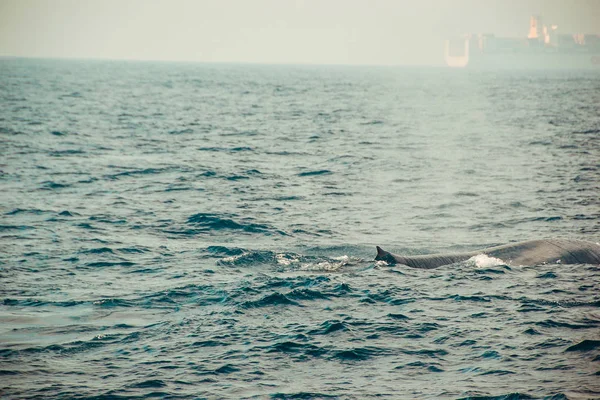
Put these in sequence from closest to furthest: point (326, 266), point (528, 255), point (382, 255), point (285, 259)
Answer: point (382, 255) → point (326, 266) → point (528, 255) → point (285, 259)

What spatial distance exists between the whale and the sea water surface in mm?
520

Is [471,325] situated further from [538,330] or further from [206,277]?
[206,277]

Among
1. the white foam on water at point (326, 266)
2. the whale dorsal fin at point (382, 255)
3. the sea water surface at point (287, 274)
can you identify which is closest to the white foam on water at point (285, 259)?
the sea water surface at point (287, 274)

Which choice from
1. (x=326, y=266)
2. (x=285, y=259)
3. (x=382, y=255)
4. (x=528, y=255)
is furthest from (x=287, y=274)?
(x=528, y=255)

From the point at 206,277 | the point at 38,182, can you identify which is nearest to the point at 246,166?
the point at 38,182

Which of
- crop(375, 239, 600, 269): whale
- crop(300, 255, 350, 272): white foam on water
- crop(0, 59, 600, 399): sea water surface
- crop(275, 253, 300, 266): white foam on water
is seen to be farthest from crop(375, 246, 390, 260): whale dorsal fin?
crop(275, 253, 300, 266): white foam on water

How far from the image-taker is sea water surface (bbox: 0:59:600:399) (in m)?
13.9

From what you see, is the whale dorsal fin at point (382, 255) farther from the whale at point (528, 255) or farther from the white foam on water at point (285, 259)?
the white foam on water at point (285, 259)

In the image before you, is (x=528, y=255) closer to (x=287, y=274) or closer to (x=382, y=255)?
(x=382, y=255)

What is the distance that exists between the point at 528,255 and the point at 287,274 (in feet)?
22.2

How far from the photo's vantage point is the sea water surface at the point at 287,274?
1386 cm

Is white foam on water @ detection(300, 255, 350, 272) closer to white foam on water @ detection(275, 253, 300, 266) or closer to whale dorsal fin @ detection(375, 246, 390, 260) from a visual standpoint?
white foam on water @ detection(275, 253, 300, 266)

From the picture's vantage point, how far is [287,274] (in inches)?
802

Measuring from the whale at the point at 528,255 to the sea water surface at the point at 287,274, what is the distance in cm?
52
